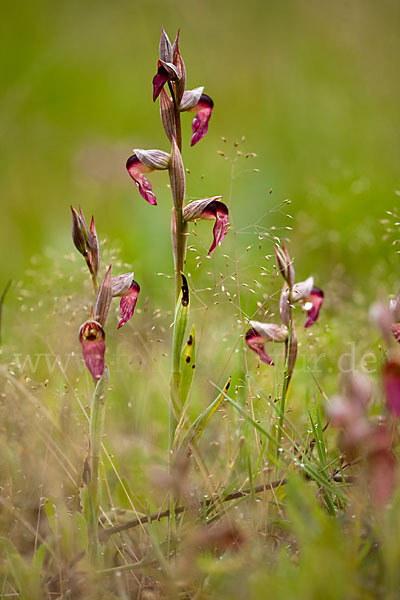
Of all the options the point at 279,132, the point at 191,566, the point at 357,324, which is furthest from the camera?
the point at 279,132

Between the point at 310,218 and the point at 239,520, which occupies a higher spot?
the point at 310,218

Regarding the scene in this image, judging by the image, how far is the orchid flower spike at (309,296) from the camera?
1.28 m

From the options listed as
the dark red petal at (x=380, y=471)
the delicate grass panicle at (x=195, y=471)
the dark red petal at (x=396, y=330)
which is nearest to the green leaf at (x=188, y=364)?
the delicate grass panicle at (x=195, y=471)

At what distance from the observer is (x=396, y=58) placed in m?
3.51

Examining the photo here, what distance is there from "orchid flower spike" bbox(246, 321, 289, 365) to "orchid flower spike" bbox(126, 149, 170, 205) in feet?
1.01

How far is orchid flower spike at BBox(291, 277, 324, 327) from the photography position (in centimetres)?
128

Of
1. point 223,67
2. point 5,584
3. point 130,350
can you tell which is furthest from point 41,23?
point 5,584

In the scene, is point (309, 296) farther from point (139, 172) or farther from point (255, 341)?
point (139, 172)

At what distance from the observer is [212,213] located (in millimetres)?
1183

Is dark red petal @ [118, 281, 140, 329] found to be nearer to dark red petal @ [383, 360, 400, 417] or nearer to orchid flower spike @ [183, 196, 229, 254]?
orchid flower spike @ [183, 196, 229, 254]

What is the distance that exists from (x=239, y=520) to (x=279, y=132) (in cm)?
316

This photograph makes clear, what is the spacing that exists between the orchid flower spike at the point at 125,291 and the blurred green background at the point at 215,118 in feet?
3.61

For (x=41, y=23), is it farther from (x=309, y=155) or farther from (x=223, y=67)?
(x=309, y=155)

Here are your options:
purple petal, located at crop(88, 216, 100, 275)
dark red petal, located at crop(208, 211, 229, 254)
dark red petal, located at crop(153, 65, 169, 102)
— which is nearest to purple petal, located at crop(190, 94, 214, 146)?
dark red petal, located at crop(153, 65, 169, 102)
